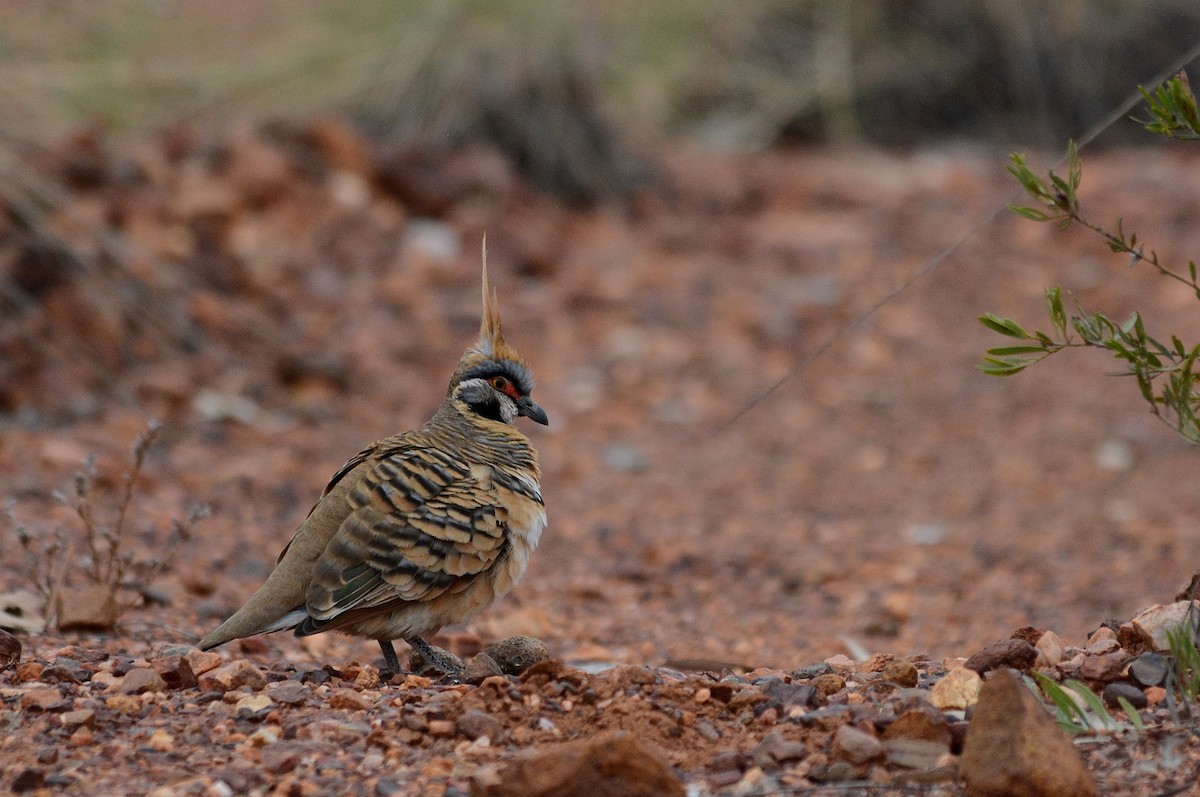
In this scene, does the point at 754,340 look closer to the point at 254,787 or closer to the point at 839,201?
the point at 839,201

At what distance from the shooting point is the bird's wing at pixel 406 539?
4.30 meters

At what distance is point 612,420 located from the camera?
28.8 feet

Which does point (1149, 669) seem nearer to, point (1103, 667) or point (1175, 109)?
point (1103, 667)

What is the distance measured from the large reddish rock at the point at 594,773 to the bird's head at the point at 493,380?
2322mm

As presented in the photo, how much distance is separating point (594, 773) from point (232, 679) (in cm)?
134

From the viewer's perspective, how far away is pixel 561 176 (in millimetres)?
10883

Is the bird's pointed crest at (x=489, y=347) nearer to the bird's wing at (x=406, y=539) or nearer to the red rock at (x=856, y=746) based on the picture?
the bird's wing at (x=406, y=539)

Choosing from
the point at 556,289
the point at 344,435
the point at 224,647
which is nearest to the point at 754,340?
the point at 556,289

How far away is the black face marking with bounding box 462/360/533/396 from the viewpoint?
5.19m

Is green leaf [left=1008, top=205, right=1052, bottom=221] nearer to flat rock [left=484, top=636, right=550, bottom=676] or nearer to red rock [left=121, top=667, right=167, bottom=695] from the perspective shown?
flat rock [left=484, top=636, right=550, bottom=676]

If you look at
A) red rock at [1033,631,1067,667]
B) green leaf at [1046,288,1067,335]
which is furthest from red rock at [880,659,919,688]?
green leaf at [1046,288,1067,335]

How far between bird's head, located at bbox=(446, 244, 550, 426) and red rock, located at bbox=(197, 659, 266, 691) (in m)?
1.51

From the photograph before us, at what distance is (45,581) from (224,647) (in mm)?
819

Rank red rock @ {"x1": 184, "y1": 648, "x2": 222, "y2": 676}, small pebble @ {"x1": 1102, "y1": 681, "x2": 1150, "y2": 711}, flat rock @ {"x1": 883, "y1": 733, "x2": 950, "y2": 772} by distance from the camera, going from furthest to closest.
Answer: red rock @ {"x1": 184, "y1": 648, "x2": 222, "y2": 676}, small pebble @ {"x1": 1102, "y1": 681, "x2": 1150, "y2": 711}, flat rock @ {"x1": 883, "y1": 733, "x2": 950, "y2": 772}
